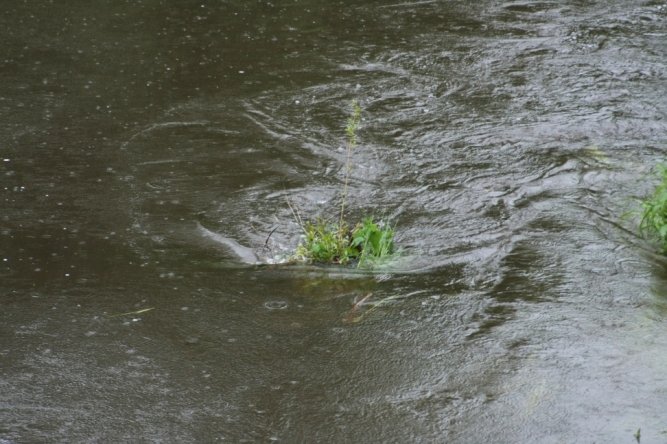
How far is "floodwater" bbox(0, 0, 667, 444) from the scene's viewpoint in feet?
13.5

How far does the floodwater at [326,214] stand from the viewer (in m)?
4.13

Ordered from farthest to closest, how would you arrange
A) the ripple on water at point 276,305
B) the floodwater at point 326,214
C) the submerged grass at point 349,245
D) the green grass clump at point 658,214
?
the submerged grass at point 349,245 < the green grass clump at point 658,214 < the ripple on water at point 276,305 < the floodwater at point 326,214

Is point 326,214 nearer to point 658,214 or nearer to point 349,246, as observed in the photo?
point 349,246

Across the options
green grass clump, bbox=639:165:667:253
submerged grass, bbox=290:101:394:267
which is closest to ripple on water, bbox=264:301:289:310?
submerged grass, bbox=290:101:394:267

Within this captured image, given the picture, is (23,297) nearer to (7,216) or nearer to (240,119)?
(7,216)

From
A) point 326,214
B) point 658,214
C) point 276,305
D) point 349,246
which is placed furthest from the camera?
point 326,214

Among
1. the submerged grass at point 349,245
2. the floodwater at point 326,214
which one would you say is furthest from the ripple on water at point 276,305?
the submerged grass at point 349,245

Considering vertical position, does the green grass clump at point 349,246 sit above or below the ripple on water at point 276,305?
above

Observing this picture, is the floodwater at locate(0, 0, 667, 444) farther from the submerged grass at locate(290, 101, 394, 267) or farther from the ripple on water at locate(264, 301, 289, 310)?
the submerged grass at locate(290, 101, 394, 267)

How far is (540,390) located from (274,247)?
2.09m

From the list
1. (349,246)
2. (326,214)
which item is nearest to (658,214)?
(349,246)

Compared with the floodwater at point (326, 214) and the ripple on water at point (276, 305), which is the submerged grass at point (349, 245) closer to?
the floodwater at point (326, 214)

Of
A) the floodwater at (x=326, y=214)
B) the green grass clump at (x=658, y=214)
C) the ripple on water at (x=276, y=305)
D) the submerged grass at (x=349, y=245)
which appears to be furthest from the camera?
the submerged grass at (x=349, y=245)

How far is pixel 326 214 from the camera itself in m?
5.99
